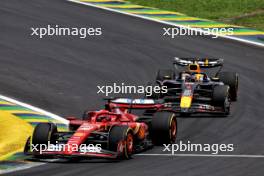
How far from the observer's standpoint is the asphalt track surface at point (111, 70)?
18172 millimetres

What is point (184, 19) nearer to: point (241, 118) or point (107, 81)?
point (107, 81)

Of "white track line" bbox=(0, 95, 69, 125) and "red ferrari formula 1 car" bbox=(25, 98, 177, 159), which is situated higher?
"white track line" bbox=(0, 95, 69, 125)

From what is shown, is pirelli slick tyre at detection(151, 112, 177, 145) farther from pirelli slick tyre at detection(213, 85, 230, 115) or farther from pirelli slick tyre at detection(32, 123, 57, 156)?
pirelli slick tyre at detection(213, 85, 230, 115)

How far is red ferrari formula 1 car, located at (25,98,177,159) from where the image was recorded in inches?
730

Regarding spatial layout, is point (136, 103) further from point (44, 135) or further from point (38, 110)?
point (38, 110)

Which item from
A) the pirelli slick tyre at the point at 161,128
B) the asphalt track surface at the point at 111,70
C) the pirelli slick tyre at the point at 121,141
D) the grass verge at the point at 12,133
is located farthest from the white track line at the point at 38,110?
the pirelli slick tyre at the point at 121,141

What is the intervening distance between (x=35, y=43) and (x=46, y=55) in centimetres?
166

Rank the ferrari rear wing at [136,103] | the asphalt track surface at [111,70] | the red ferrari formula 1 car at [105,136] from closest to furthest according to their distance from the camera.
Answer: the asphalt track surface at [111,70] < the red ferrari formula 1 car at [105,136] < the ferrari rear wing at [136,103]

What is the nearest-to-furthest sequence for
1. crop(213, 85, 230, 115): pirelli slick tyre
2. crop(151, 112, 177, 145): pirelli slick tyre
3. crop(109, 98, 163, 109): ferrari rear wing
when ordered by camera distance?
crop(151, 112, 177, 145): pirelli slick tyre < crop(109, 98, 163, 109): ferrari rear wing < crop(213, 85, 230, 115): pirelli slick tyre

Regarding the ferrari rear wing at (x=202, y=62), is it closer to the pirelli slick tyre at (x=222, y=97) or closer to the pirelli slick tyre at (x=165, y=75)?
the pirelli slick tyre at (x=165, y=75)

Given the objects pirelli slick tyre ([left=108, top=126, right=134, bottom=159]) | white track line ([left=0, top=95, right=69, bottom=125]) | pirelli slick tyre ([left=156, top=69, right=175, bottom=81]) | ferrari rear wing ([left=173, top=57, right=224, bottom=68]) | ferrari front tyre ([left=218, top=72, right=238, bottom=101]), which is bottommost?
pirelli slick tyre ([left=108, top=126, right=134, bottom=159])

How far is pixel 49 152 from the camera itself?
60.6 feet

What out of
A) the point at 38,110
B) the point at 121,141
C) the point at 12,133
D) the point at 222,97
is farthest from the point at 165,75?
the point at 121,141

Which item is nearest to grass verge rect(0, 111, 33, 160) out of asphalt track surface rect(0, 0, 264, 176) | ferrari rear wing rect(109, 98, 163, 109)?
asphalt track surface rect(0, 0, 264, 176)
